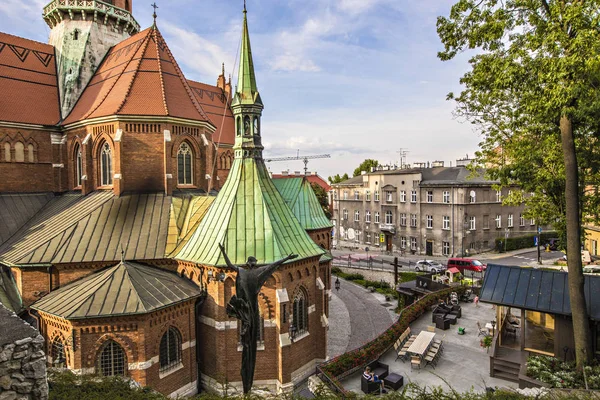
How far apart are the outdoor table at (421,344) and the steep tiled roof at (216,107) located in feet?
83.8

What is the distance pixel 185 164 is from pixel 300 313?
10.6 m

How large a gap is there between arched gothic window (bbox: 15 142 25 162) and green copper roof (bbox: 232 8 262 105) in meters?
13.6

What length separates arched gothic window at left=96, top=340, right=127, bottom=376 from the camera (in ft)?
43.9

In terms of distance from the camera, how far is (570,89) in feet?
33.4

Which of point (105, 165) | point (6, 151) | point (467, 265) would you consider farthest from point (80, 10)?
point (467, 265)

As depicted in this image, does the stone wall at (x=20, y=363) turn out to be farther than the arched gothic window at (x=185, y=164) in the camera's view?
No

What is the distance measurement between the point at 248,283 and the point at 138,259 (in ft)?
35.8

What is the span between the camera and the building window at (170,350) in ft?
47.3

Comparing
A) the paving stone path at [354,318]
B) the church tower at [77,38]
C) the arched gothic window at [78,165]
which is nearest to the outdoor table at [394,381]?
the paving stone path at [354,318]

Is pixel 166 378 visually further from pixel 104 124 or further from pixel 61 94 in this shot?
pixel 61 94

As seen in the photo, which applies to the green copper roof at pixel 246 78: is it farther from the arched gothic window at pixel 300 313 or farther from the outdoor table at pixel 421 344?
the outdoor table at pixel 421 344

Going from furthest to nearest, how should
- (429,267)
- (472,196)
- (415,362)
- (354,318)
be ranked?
1. (472,196)
2. (429,267)
3. (354,318)
4. (415,362)

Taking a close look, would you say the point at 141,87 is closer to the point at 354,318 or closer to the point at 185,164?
the point at 185,164

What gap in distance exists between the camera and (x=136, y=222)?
17906mm
